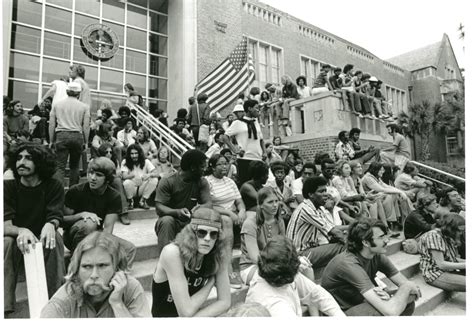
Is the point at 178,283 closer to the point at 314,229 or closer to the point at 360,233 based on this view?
the point at 360,233

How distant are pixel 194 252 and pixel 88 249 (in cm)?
59

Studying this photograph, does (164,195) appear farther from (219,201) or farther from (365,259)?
(365,259)

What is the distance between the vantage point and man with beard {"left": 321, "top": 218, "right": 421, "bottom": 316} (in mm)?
2363

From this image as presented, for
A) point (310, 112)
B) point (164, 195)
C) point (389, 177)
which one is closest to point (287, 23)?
point (310, 112)

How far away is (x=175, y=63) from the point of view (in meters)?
10.1

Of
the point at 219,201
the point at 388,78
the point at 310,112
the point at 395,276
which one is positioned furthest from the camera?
the point at 388,78

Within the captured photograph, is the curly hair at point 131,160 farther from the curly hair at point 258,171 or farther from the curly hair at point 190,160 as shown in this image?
the curly hair at point 258,171

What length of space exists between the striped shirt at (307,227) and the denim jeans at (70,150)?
268 cm

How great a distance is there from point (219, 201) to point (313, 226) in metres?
1.04

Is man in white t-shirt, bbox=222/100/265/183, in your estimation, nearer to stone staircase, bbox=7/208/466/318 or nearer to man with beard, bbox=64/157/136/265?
stone staircase, bbox=7/208/466/318

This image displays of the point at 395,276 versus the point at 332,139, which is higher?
the point at 332,139

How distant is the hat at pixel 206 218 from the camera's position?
6.77 ft

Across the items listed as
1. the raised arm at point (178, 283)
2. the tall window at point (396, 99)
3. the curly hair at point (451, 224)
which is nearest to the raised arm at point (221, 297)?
the raised arm at point (178, 283)

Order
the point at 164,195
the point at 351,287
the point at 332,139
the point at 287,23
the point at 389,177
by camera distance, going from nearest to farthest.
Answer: the point at 351,287 → the point at 164,195 → the point at 389,177 → the point at 332,139 → the point at 287,23
